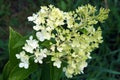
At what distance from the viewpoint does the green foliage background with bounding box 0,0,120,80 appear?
2.13 metres

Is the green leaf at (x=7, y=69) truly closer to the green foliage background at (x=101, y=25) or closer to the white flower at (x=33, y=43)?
the white flower at (x=33, y=43)

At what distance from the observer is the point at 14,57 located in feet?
4.83

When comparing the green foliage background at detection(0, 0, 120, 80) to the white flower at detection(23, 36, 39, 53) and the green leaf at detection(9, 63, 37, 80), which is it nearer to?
the green leaf at detection(9, 63, 37, 80)

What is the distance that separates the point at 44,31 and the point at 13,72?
273mm

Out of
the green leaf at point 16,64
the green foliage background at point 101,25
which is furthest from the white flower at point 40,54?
the green foliage background at point 101,25

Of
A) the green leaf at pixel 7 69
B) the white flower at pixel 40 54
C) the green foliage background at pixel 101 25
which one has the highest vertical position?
the green foliage background at pixel 101 25

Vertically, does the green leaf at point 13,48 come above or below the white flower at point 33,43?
above

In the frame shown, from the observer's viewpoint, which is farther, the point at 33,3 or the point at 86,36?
the point at 33,3

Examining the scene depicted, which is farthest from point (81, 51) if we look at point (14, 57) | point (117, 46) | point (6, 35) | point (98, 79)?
point (6, 35)

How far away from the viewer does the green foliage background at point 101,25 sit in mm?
2131

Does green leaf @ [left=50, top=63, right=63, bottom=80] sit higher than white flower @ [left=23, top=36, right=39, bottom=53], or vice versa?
white flower @ [left=23, top=36, right=39, bottom=53]

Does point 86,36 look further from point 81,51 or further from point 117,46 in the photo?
point 117,46

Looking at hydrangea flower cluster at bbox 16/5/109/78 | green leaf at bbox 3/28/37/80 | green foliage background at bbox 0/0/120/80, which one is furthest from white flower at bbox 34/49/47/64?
green foliage background at bbox 0/0/120/80

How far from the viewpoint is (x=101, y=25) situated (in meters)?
2.29
